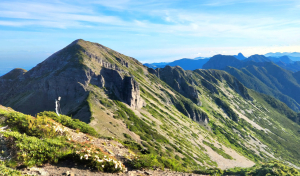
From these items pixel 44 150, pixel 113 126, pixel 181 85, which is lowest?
pixel 113 126

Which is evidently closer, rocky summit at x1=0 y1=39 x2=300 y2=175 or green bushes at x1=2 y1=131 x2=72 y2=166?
green bushes at x1=2 y1=131 x2=72 y2=166

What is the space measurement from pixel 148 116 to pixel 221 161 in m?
49.6

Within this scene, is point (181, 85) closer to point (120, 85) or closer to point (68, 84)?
point (120, 85)

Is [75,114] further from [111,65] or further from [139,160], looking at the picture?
[111,65]

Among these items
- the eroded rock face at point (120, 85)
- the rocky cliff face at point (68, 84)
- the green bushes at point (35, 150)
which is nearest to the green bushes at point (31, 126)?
the green bushes at point (35, 150)

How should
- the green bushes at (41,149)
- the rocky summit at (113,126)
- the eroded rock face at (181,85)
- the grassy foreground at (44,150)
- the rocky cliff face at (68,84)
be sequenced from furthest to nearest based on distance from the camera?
1. the eroded rock face at (181,85)
2. the rocky cliff face at (68,84)
3. the rocky summit at (113,126)
4. the green bushes at (41,149)
5. the grassy foreground at (44,150)

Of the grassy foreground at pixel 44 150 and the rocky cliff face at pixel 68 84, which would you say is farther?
the rocky cliff face at pixel 68 84

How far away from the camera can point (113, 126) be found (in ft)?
181

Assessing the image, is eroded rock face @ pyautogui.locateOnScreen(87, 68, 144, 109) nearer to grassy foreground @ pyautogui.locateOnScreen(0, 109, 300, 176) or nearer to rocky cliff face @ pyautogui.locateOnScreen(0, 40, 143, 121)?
rocky cliff face @ pyautogui.locateOnScreen(0, 40, 143, 121)

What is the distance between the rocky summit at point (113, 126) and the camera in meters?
14.1

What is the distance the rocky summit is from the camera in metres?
14.1

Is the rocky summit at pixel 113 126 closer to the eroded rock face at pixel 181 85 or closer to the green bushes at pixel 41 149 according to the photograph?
the green bushes at pixel 41 149

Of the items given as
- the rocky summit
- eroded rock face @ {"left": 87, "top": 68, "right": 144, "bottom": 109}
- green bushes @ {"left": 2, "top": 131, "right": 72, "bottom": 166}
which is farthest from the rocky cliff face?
green bushes @ {"left": 2, "top": 131, "right": 72, "bottom": 166}

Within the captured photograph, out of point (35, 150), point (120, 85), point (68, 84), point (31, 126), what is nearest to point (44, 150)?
point (35, 150)
